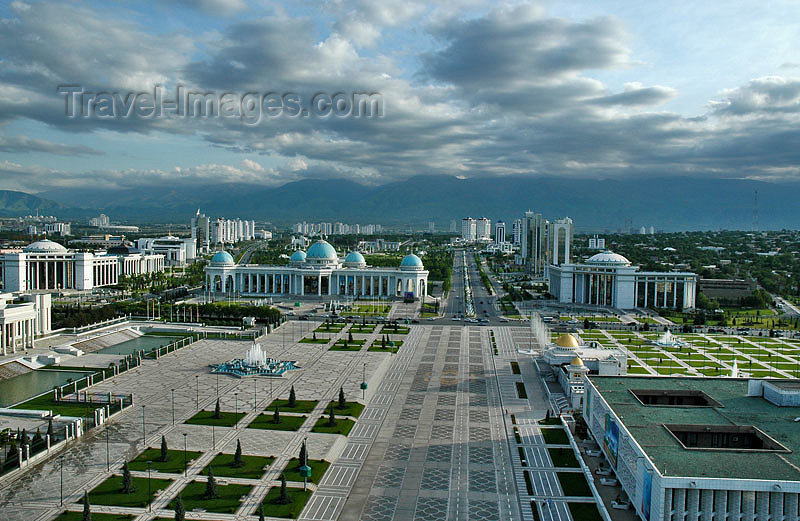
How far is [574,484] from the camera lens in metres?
28.0

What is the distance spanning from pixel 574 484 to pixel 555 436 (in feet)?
20.3

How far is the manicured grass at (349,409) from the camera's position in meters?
37.1

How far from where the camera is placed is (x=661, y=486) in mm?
22078

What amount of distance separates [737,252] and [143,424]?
165 meters

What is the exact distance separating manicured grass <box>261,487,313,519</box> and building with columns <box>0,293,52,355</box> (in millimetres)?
35406

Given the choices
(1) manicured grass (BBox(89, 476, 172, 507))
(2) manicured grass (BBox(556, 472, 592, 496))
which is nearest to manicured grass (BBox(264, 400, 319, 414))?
(1) manicured grass (BBox(89, 476, 172, 507))

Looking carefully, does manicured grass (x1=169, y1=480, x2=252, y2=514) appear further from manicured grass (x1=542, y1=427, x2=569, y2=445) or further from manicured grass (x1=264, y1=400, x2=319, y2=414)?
manicured grass (x1=542, y1=427, x2=569, y2=445)

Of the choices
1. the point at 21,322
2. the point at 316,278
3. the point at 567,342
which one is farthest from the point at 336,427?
the point at 316,278

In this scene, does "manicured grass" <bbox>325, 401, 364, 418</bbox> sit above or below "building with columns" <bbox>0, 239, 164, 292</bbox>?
below

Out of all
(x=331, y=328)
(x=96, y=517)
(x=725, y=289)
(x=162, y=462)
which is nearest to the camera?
(x=96, y=517)

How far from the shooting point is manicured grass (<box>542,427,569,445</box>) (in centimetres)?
3319

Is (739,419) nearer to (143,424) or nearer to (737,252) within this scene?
(143,424)

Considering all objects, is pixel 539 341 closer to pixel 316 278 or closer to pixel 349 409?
pixel 349 409

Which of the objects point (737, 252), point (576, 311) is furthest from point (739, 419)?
point (737, 252)
